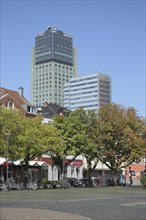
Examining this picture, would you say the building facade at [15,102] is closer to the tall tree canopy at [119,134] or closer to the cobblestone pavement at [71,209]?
the tall tree canopy at [119,134]

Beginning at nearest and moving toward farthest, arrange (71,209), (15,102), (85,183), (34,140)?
(71,209) < (34,140) < (85,183) < (15,102)

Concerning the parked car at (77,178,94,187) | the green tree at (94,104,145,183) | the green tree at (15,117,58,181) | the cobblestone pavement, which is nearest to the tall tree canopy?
the green tree at (94,104,145,183)

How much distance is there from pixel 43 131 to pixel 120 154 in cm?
1604

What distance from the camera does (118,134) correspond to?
2729 inches

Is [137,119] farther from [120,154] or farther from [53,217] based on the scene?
[53,217]

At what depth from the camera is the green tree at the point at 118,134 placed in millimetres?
68312

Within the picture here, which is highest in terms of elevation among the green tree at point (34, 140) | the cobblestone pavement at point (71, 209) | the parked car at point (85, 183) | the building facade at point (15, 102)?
the building facade at point (15, 102)

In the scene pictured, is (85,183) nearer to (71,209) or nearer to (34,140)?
(34,140)

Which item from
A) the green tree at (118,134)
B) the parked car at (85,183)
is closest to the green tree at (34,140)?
the green tree at (118,134)

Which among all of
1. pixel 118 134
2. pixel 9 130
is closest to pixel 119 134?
pixel 118 134

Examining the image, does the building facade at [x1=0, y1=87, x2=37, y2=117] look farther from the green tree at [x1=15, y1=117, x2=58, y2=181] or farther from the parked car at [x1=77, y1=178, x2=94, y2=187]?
the parked car at [x1=77, y1=178, x2=94, y2=187]

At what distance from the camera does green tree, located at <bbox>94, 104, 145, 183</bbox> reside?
68.3m

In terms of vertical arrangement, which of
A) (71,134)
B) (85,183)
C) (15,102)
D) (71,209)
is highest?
(15,102)

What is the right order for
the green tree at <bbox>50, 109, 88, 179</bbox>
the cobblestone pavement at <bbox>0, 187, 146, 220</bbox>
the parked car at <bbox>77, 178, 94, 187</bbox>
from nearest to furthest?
the cobblestone pavement at <bbox>0, 187, 146, 220</bbox>
the green tree at <bbox>50, 109, 88, 179</bbox>
the parked car at <bbox>77, 178, 94, 187</bbox>
